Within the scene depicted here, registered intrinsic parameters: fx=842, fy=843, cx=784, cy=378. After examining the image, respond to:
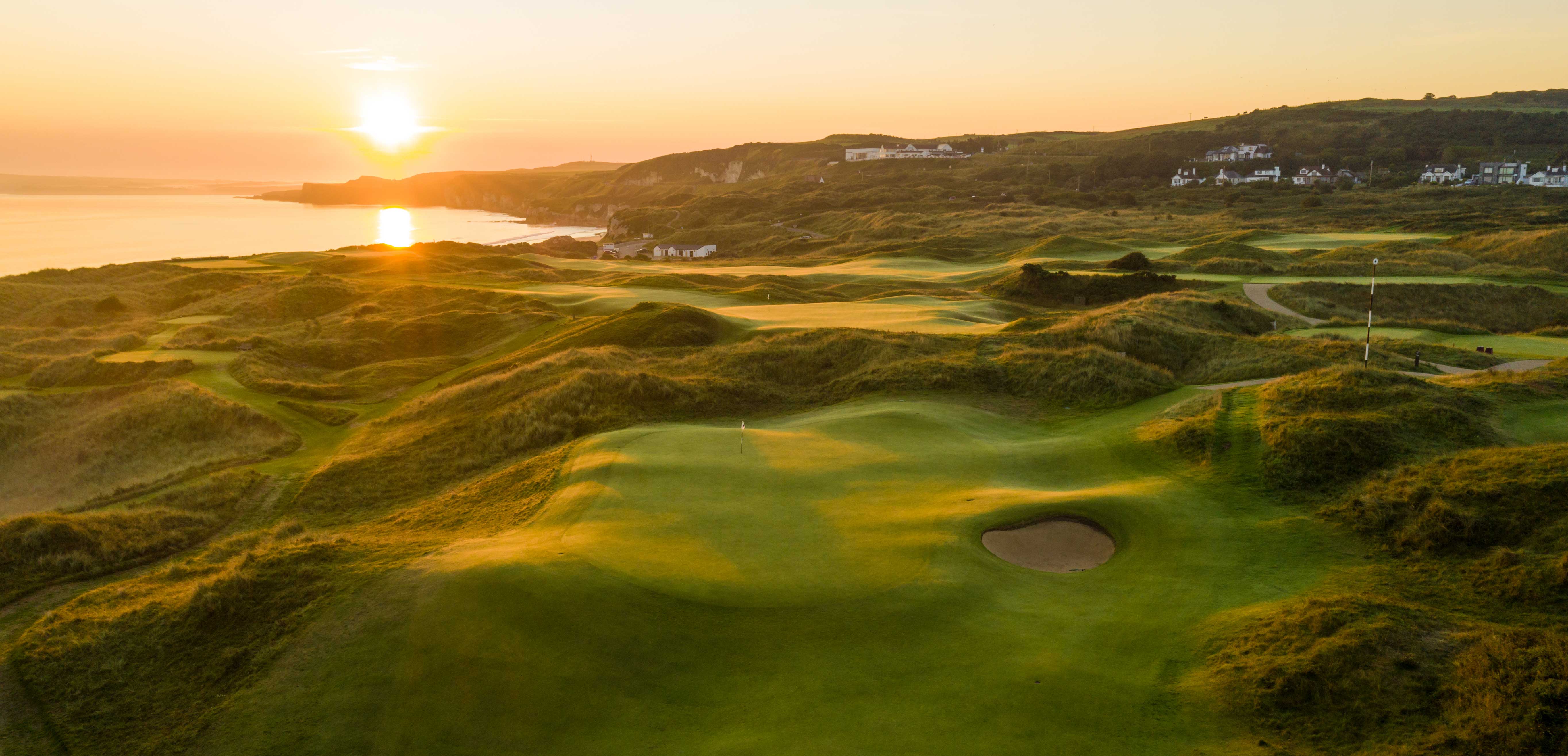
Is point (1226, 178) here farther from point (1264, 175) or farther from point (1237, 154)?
point (1237, 154)

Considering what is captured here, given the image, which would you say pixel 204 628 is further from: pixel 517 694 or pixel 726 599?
pixel 726 599

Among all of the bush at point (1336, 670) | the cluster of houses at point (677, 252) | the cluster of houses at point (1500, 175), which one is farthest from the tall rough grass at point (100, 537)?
the cluster of houses at point (1500, 175)

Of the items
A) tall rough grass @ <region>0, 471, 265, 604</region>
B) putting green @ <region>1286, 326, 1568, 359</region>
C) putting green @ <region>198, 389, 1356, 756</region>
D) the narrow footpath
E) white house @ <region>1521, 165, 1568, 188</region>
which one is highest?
white house @ <region>1521, 165, 1568, 188</region>

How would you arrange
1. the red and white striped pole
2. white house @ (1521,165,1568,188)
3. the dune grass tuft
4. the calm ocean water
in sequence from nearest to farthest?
the red and white striped pole
the dune grass tuft
the calm ocean water
white house @ (1521,165,1568,188)

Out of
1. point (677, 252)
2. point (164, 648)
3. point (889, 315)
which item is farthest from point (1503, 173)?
point (164, 648)

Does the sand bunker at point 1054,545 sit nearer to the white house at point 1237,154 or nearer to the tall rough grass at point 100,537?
the tall rough grass at point 100,537

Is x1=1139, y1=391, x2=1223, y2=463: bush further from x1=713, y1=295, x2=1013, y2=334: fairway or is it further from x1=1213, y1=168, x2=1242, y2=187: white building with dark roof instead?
x1=1213, y1=168, x2=1242, y2=187: white building with dark roof

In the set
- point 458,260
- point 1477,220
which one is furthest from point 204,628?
point 1477,220

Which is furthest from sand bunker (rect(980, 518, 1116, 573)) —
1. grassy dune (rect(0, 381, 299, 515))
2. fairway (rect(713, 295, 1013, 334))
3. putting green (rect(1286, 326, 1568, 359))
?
grassy dune (rect(0, 381, 299, 515))
